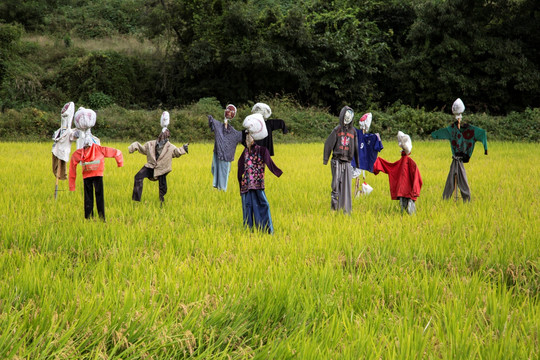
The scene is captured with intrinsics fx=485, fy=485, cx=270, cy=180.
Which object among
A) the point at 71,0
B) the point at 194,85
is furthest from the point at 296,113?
the point at 71,0

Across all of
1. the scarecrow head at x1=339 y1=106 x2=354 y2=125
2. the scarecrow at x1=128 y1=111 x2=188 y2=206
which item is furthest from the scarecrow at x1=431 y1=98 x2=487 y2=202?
the scarecrow at x1=128 y1=111 x2=188 y2=206

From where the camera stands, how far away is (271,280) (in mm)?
3076

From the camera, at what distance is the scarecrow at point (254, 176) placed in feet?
17.4

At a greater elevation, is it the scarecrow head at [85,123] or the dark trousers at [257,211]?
the scarecrow head at [85,123]

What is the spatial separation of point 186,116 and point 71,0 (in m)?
19.9

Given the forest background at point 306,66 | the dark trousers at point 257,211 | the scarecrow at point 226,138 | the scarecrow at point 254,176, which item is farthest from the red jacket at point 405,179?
the forest background at point 306,66

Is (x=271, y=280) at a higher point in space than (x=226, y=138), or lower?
lower

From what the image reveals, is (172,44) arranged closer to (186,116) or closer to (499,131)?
(186,116)

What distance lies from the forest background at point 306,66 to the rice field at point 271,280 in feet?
44.3

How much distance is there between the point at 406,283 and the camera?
3.25 m

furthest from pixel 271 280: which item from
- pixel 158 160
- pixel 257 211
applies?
pixel 158 160

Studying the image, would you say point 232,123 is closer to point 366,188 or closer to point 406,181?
point 366,188

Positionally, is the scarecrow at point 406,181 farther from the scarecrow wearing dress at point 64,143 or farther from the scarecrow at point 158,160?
the scarecrow wearing dress at point 64,143

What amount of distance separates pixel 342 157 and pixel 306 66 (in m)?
17.7
